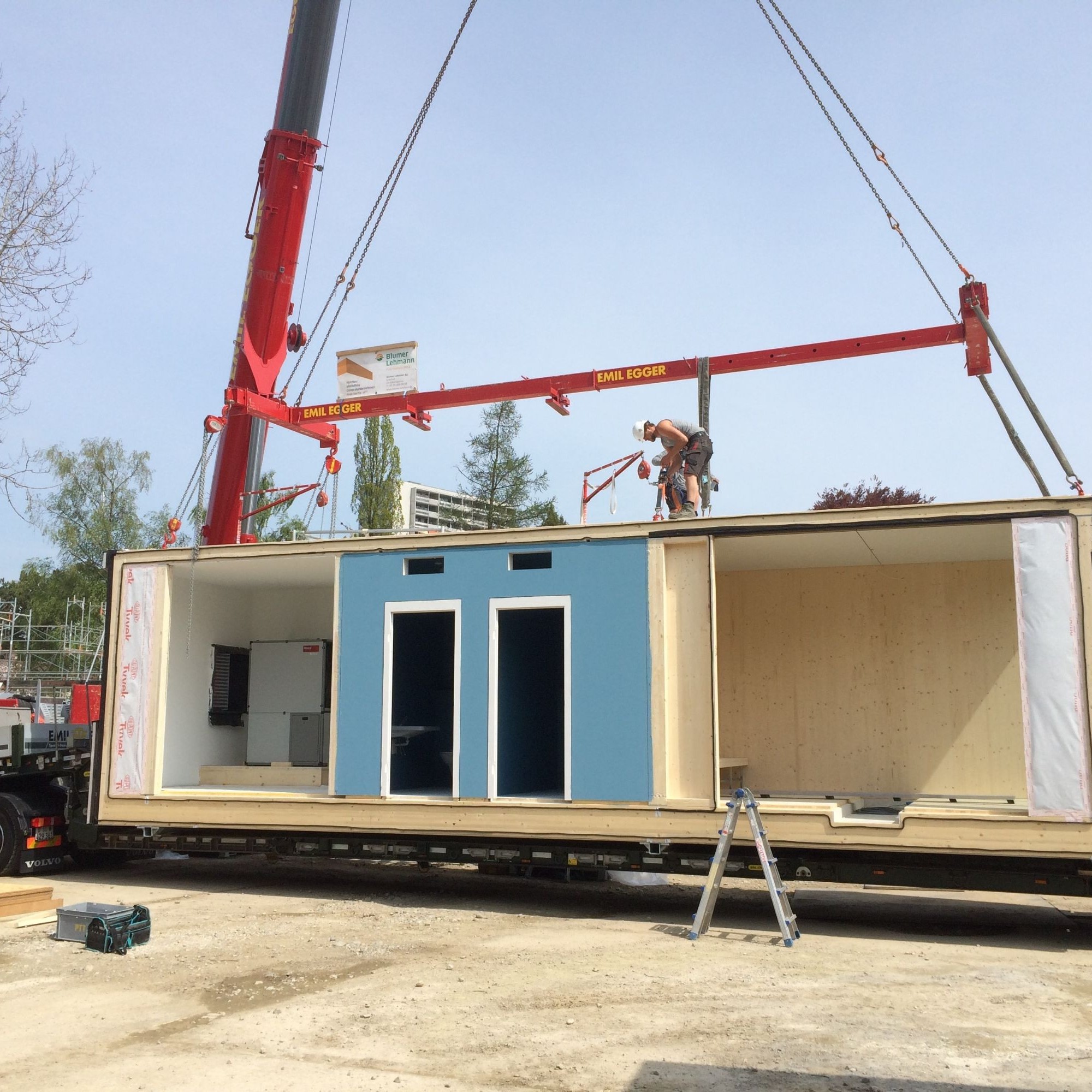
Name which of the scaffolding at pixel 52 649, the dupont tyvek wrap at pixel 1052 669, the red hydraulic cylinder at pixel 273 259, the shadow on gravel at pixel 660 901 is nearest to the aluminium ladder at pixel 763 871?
the shadow on gravel at pixel 660 901

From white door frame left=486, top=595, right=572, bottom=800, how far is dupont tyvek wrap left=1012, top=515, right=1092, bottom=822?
3549mm

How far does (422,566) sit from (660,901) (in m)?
3.83

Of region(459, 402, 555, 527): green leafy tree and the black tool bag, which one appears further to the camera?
region(459, 402, 555, 527): green leafy tree

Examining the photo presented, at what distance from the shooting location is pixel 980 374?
11.3 meters

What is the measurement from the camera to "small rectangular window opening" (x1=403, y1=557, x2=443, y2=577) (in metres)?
10.0

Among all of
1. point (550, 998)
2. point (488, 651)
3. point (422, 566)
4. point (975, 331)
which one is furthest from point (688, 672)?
point (975, 331)

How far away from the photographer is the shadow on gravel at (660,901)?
28.2ft

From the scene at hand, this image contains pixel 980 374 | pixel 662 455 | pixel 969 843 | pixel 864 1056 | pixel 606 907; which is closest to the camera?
pixel 864 1056

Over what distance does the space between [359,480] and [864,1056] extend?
37228 mm

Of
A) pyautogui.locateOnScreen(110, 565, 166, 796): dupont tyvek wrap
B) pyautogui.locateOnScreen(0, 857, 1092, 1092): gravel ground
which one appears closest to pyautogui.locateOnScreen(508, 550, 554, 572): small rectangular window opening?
pyautogui.locateOnScreen(0, 857, 1092, 1092): gravel ground

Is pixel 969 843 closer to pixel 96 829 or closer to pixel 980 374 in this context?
pixel 980 374

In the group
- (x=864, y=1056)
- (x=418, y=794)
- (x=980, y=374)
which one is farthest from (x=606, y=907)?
(x=980, y=374)

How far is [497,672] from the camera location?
9.66 meters

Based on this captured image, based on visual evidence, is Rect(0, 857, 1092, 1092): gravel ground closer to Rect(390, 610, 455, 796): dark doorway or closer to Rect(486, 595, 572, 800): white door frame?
Rect(486, 595, 572, 800): white door frame
